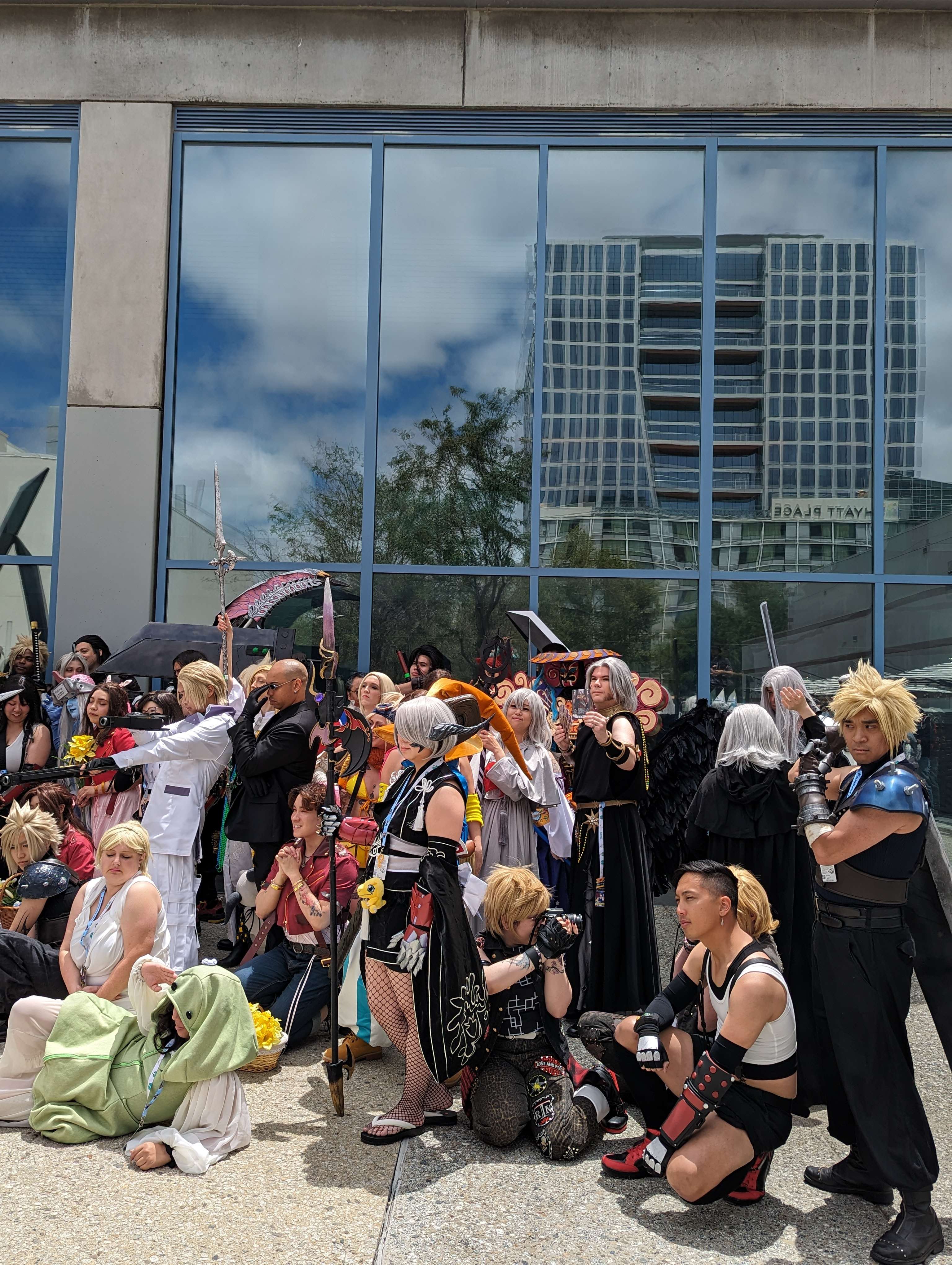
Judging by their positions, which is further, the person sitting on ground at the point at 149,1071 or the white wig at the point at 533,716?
the white wig at the point at 533,716

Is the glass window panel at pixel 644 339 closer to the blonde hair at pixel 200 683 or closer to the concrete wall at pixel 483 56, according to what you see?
the concrete wall at pixel 483 56

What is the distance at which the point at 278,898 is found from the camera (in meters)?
5.25

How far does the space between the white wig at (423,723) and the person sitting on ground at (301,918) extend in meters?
1.08

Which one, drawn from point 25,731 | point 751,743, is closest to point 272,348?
point 25,731

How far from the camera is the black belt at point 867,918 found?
3402 mm

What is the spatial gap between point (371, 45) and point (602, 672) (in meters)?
6.77

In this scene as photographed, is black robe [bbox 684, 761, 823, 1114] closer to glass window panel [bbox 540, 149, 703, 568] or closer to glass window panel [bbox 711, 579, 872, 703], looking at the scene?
glass window panel [bbox 711, 579, 872, 703]

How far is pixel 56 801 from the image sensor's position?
18.6 ft

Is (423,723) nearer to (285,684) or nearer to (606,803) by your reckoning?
(606,803)

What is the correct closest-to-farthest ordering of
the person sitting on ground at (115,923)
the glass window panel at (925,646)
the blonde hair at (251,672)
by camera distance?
the person sitting on ground at (115,923) → the blonde hair at (251,672) → the glass window panel at (925,646)

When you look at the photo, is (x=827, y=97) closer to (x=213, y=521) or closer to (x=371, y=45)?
(x=371, y=45)

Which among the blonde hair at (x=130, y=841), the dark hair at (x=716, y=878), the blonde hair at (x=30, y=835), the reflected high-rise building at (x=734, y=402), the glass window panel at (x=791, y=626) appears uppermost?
the reflected high-rise building at (x=734, y=402)

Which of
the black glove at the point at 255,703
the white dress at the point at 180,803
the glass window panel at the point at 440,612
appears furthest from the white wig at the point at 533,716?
the glass window panel at the point at 440,612

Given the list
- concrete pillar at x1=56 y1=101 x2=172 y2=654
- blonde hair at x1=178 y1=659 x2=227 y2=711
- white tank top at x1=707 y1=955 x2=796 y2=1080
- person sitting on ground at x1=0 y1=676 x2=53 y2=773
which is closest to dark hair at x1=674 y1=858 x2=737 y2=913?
white tank top at x1=707 y1=955 x2=796 y2=1080
